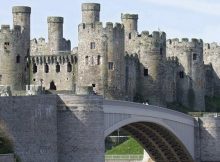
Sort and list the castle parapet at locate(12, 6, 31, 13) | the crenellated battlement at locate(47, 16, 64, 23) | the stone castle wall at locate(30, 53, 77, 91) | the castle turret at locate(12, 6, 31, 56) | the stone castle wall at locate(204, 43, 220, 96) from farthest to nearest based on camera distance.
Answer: the stone castle wall at locate(204, 43, 220, 96) < the crenellated battlement at locate(47, 16, 64, 23) < the castle parapet at locate(12, 6, 31, 13) < the stone castle wall at locate(30, 53, 77, 91) < the castle turret at locate(12, 6, 31, 56)

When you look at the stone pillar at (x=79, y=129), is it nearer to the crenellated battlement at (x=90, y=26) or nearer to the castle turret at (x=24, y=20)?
the crenellated battlement at (x=90, y=26)

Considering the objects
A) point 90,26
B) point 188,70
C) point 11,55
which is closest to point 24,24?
point 11,55

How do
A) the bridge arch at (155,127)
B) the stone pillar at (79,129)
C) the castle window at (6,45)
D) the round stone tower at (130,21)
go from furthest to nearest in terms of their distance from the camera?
the round stone tower at (130,21) → the castle window at (6,45) → the bridge arch at (155,127) → the stone pillar at (79,129)

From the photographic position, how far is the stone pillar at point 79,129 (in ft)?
181

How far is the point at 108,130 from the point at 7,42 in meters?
28.2

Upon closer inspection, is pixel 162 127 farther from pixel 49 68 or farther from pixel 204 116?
pixel 49 68

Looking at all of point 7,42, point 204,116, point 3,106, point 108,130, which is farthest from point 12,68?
point 3,106

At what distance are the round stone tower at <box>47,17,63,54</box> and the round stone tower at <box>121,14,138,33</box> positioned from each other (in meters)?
6.41

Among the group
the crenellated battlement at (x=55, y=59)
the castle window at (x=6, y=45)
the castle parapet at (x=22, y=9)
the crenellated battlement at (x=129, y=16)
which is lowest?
the crenellated battlement at (x=55, y=59)

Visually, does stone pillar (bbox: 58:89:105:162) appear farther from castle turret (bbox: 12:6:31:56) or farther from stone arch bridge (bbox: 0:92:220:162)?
castle turret (bbox: 12:6:31:56)

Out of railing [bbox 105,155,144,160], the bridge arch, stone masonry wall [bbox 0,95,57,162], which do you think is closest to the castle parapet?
railing [bbox 105,155,144,160]

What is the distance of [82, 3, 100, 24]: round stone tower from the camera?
8746cm

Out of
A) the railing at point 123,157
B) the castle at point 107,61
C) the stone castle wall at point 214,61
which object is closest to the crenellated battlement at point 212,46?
the stone castle wall at point 214,61

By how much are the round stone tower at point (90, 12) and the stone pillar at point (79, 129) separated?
31.6 metres
